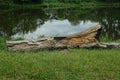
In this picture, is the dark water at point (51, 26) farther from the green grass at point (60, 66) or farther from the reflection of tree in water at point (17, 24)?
the green grass at point (60, 66)

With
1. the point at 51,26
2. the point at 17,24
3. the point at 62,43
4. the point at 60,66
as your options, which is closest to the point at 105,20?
the point at 51,26

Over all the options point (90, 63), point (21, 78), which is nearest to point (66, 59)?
point (90, 63)

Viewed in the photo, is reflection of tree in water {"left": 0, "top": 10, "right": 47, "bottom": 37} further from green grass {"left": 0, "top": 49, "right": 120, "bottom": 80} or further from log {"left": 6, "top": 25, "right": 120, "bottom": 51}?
green grass {"left": 0, "top": 49, "right": 120, "bottom": 80}

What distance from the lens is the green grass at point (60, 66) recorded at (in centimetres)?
775

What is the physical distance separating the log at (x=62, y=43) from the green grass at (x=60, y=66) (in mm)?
1144

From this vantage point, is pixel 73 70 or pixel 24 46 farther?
pixel 24 46

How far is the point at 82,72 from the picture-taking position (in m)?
8.05

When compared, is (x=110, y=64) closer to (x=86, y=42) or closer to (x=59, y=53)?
(x=59, y=53)

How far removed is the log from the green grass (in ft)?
3.75

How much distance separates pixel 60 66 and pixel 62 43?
309cm

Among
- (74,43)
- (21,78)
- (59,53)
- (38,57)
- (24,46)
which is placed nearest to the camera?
(21,78)

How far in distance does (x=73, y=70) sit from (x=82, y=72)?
0.25m

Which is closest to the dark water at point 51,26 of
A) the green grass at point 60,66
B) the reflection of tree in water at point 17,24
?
the reflection of tree in water at point 17,24

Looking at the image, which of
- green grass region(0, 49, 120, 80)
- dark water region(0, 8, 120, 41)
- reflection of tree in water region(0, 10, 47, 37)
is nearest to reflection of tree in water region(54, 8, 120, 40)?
dark water region(0, 8, 120, 41)
